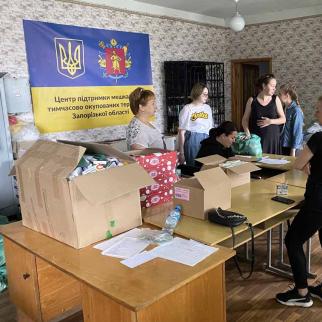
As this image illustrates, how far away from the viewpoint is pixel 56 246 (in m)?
1.68

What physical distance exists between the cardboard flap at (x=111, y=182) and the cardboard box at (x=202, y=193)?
0.26 meters

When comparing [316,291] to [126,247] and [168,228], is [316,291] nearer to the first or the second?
[168,228]

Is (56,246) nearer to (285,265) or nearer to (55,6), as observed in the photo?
(285,265)

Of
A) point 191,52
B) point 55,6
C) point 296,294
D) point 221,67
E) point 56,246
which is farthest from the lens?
point 221,67

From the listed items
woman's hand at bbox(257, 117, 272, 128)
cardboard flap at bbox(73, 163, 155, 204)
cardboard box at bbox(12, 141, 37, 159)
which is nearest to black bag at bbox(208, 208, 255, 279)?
cardboard flap at bbox(73, 163, 155, 204)

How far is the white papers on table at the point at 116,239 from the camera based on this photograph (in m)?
1.64

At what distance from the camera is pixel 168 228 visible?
1.77m

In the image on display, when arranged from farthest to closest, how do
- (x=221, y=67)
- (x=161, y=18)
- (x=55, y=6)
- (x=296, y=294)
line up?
(x=221, y=67) < (x=161, y=18) < (x=55, y=6) < (x=296, y=294)

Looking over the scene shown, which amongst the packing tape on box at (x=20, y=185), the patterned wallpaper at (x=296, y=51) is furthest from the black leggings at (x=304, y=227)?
the patterned wallpaper at (x=296, y=51)

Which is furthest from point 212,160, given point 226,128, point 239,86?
point 239,86

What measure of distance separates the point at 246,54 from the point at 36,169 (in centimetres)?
600

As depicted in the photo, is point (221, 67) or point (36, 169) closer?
point (36, 169)

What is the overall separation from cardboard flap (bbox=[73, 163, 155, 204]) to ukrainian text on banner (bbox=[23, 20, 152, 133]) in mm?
2805

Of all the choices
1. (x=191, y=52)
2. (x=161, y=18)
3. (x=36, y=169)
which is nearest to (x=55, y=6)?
(x=161, y=18)
